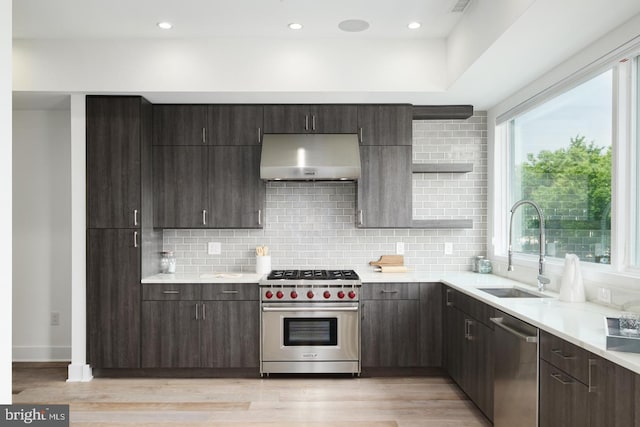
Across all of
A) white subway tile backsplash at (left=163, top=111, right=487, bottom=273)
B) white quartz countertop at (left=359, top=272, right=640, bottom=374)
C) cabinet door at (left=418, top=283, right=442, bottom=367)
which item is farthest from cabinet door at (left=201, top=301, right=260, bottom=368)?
cabinet door at (left=418, top=283, right=442, bottom=367)

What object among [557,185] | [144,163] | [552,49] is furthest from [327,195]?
[552,49]

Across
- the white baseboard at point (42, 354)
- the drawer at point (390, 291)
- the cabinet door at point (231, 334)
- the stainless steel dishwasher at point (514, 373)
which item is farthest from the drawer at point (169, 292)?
the stainless steel dishwasher at point (514, 373)

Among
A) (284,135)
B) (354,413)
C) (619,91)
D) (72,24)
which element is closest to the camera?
(619,91)

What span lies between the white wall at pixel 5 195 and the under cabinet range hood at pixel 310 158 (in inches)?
93.1

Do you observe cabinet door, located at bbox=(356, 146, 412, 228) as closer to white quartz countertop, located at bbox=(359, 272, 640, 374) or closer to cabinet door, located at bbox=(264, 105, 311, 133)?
white quartz countertop, located at bbox=(359, 272, 640, 374)

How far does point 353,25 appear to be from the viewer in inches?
147

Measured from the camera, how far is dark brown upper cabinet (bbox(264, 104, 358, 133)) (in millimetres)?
4418

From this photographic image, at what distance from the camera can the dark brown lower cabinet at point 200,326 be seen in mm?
4160

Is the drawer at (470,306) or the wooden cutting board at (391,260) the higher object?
the wooden cutting board at (391,260)

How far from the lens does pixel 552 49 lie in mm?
3049

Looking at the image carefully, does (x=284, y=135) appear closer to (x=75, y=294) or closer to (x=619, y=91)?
(x=75, y=294)

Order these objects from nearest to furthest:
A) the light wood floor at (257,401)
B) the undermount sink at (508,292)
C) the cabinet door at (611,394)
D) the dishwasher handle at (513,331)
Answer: the cabinet door at (611,394) < the dishwasher handle at (513,331) < the light wood floor at (257,401) < the undermount sink at (508,292)

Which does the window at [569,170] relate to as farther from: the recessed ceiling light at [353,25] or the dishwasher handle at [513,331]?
the recessed ceiling light at [353,25]

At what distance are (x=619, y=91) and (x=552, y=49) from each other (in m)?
0.47
